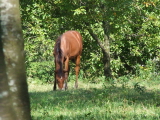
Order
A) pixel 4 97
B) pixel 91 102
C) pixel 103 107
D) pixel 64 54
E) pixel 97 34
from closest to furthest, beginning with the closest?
1. pixel 4 97
2. pixel 103 107
3. pixel 91 102
4. pixel 64 54
5. pixel 97 34

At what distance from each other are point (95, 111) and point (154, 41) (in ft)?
48.6

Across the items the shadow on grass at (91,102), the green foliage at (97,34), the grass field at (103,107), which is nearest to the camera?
the grass field at (103,107)

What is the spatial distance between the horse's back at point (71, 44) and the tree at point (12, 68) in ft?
34.1

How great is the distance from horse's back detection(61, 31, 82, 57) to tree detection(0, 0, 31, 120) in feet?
34.1

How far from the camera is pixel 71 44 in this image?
16.1 metres

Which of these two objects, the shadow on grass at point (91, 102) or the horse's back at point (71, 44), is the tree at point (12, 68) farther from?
the horse's back at point (71, 44)

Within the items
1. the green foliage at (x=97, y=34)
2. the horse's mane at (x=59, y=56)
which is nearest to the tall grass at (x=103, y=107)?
the horse's mane at (x=59, y=56)

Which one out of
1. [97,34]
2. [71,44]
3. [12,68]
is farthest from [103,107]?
[97,34]

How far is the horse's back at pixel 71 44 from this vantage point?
15.2 meters

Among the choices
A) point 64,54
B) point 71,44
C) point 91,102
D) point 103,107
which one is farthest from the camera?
point 71,44

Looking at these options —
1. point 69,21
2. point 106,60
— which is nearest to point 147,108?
point 69,21

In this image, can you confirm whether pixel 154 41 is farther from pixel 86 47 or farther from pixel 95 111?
pixel 95 111

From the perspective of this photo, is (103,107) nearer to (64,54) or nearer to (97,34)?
(64,54)

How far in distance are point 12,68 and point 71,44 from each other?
38.3 ft
